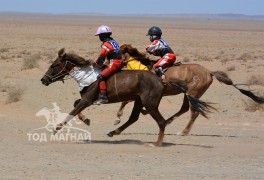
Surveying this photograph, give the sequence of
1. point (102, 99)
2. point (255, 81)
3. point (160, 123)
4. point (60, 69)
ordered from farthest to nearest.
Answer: point (255, 81) → point (60, 69) → point (160, 123) → point (102, 99)

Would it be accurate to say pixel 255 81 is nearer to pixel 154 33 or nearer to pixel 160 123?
pixel 154 33

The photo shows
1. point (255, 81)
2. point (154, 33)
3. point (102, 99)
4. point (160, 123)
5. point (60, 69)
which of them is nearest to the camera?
point (102, 99)

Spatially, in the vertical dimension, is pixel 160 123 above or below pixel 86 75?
below

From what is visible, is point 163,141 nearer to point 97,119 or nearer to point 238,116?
point 97,119

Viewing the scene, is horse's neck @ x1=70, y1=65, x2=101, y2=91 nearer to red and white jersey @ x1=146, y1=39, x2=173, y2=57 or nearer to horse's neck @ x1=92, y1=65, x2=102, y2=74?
horse's neck @ x1=92, y1=65, x2=102, y2=74

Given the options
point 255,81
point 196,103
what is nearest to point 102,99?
point 196,103

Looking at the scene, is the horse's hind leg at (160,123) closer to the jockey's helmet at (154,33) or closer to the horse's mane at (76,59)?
the horse's mane at (76,59)

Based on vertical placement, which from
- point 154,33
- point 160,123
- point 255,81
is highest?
point 154,33

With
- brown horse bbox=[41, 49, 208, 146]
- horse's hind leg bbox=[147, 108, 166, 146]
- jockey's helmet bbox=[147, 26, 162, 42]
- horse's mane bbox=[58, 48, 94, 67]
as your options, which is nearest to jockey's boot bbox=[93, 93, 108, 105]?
brown horse bbox=[41, 49, 208, 146]

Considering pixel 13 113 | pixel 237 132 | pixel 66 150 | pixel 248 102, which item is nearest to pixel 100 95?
Result: pixel 66 150

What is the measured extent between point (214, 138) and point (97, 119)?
379 centimetres

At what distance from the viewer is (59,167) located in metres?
9.12

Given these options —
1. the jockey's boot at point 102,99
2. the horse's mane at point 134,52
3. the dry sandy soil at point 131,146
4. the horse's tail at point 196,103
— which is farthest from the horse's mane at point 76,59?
the horse's tail at point 196,103

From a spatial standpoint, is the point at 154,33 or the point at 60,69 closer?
the point at 60,69
